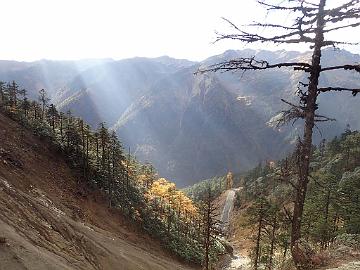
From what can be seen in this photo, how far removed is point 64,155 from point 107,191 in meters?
9.58

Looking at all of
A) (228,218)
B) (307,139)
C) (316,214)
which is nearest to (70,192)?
(316,214)

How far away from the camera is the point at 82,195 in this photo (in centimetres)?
5484

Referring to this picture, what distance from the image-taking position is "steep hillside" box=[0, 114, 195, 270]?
19875mm

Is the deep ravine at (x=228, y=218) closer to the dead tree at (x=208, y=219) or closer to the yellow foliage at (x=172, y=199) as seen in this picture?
the yellow foliage at (x=172, y=199)

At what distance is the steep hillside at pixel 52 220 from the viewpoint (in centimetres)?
1988

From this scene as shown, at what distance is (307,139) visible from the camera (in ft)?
36.4

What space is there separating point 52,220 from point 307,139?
88.4 ft

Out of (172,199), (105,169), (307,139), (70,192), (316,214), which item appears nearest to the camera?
(307,139)

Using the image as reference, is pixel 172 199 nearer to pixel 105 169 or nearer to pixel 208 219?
pixel 105 169

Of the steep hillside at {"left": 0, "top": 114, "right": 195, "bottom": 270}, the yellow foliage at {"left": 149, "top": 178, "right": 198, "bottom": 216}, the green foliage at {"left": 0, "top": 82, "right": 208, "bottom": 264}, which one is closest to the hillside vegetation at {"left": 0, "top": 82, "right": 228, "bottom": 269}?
the green foliage at {"left": 0, "top": 82, "right": 208, "bottom": 264}

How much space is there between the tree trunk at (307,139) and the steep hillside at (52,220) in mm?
11374

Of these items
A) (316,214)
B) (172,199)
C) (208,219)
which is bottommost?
(172,199)

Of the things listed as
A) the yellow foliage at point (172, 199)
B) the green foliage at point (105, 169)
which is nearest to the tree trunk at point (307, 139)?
the green foliage at point (105, 169)

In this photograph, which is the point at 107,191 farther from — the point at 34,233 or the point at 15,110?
the point at 34,233
